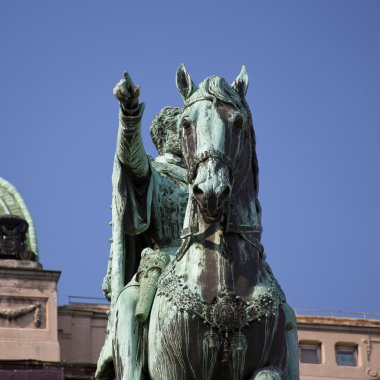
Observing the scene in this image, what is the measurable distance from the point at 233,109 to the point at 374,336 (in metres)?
67.1

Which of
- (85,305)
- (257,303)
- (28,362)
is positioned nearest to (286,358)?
(257,303)

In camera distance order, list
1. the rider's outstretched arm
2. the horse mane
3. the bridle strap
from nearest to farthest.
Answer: the bridle strap
the horse mane
the rider's outstretched arm

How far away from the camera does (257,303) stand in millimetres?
18547

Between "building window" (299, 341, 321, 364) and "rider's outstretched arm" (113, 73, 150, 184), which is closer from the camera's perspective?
"rider's outstretched arm" (113, 73, 150, 184)

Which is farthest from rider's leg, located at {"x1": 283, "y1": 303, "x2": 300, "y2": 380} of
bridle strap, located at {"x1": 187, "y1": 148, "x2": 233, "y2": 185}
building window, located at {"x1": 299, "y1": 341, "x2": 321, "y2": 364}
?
building window, located at {"x1": 299, "y1": 341, "x2": 321, "y2": 364}

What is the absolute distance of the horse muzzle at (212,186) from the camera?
59.3 feet

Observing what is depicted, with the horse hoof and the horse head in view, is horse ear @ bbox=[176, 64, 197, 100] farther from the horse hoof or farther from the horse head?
the horse hoof

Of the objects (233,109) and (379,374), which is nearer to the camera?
(233,109)

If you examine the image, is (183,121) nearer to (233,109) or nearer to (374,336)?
(233,109)

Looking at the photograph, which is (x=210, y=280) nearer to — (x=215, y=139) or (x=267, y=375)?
(x=267, y=375)

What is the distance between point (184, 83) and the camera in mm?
19328

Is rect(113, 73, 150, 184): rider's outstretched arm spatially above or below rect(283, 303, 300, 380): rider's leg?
above

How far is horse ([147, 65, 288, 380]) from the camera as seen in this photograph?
18422mm

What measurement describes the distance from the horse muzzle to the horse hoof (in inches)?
55.4
